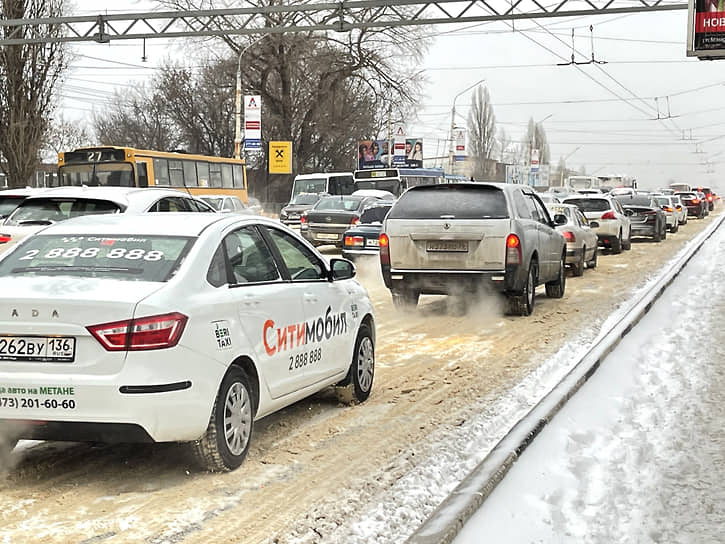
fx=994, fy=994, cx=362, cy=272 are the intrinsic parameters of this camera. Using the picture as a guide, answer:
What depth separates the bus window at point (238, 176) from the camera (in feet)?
118

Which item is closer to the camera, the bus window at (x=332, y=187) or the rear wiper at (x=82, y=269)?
the rear wiper at (x=82, y=269)

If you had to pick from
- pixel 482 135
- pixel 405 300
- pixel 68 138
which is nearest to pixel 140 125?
pixel 68 138

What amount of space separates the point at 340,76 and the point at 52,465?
51171 mm

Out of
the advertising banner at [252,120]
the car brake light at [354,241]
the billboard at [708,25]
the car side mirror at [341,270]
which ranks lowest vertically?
the car brake light at [354,241]

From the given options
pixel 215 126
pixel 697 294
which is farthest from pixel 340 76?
pixel 697 294

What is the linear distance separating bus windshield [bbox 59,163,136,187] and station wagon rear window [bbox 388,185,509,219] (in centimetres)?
1768

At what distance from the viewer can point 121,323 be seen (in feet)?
17.0

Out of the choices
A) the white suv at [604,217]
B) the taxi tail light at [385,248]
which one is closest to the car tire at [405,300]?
the taxi tail light at [385,248]

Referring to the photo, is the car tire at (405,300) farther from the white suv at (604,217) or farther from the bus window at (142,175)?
the bus window at (142,175)

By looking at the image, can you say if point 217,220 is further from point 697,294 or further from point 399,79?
point 399,79

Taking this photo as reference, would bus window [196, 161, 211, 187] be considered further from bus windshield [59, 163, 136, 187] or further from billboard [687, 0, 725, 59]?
billboard [687, 0, 725, 59]

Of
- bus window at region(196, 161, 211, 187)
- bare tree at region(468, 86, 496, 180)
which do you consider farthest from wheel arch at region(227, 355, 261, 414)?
bare tree at region(468, 86, 496, 180)

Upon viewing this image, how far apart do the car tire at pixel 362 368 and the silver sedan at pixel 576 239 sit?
39.2ft

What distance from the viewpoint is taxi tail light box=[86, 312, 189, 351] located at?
516 cm
